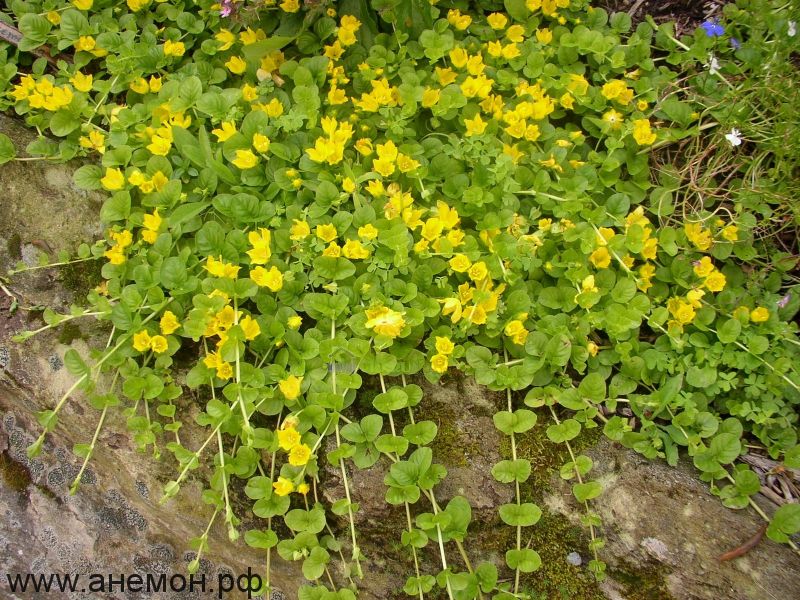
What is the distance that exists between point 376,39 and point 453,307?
4.81 feet

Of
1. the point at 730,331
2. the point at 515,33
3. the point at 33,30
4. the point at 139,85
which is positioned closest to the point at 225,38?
the point at 139,85

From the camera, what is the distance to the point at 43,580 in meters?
2.80

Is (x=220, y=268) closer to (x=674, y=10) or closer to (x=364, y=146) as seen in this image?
(x=364, y=146)

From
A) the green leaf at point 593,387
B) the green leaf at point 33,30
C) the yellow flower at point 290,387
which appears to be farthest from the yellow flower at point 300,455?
the green leaf at point 33,30

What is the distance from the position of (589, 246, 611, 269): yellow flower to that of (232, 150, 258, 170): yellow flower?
1.53 meters

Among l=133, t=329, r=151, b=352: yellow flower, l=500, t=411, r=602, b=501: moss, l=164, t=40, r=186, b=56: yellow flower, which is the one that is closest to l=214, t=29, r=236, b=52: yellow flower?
l=164, t=40, r=186, b=56: yellow flower

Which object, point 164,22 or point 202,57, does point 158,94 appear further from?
point 164,22

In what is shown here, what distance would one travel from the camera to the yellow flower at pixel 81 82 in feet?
9.91

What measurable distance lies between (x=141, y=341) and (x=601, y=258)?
1.95 m

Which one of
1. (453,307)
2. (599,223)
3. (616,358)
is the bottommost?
(616,358)

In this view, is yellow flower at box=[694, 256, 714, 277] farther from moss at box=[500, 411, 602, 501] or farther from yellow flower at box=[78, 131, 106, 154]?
yellow flower at box=[78, 131, 106, 154]

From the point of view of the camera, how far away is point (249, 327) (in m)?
2.54

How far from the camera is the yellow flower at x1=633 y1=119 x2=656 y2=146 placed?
9.59 feet

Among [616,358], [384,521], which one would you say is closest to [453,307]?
[616,358]
